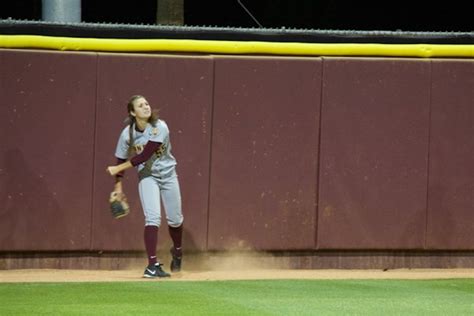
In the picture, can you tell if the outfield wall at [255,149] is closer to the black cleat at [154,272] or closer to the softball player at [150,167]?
the softball player at [150,167]

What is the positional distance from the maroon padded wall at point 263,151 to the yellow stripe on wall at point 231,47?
103 mm

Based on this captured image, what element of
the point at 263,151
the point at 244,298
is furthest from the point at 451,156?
the point at 244,298

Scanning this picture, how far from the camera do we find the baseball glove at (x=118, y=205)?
37.8 feet

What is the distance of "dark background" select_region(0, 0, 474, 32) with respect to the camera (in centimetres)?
2014

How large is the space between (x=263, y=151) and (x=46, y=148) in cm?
203

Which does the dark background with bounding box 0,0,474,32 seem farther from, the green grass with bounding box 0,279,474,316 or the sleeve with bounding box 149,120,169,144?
the green grass with bounding box 0,279,474,316

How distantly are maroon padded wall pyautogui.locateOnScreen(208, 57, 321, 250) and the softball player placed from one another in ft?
2.34

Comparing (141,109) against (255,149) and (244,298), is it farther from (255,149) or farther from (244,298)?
(244,298)

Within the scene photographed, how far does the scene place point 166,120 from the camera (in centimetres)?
1238

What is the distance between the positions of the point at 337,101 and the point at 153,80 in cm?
176

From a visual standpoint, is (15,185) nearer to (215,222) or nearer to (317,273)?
(215,222)

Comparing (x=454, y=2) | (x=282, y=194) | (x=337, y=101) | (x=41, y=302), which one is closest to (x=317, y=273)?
(x=282, y=194)

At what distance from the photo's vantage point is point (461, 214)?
13.1m

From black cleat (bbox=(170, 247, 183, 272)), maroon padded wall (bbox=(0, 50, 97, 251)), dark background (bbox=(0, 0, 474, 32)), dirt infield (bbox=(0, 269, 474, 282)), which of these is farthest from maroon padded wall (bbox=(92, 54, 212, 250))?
dark background (bbox=(0, 0, 474, 32))
